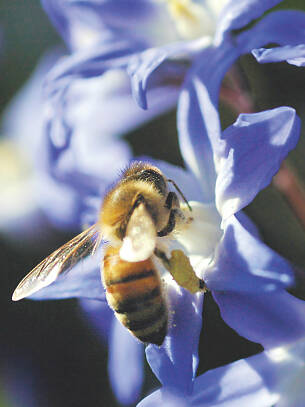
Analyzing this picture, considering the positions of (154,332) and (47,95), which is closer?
(154,332)

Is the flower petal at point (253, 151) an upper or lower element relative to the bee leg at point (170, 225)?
upper

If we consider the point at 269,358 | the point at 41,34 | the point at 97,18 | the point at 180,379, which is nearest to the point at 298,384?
the point at 269,358

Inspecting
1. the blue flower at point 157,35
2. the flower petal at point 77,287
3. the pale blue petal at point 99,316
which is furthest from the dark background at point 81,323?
the flower petal at point 77,287

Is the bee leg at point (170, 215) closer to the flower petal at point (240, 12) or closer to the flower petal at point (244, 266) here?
the flower petal at point (244, 266)

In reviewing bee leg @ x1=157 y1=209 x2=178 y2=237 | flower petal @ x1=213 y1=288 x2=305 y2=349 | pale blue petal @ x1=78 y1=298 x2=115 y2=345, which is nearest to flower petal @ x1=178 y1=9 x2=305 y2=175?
bee leg @ x1=157 y1=209 x2=178 y2=237

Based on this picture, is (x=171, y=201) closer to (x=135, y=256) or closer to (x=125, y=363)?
(x=135, y=256)

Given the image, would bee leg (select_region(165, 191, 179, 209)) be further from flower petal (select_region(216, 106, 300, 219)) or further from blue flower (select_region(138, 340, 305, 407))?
blue flower (select_region(138, 340, 305, 407))

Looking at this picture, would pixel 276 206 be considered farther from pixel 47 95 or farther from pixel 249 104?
pixel 47 95
